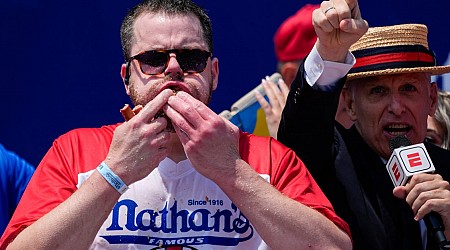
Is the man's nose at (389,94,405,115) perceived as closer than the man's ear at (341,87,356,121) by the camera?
Yes

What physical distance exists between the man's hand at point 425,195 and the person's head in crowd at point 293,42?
1.65 metres

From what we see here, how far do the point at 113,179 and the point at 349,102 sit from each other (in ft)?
3.89

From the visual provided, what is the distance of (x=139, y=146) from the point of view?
246 cm

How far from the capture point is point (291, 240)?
96.3 inches

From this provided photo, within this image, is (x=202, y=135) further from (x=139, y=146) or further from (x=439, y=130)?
(x=439, y=130)

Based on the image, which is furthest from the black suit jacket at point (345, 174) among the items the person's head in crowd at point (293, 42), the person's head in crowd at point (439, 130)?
the person's head in crowd at point (293, 42)

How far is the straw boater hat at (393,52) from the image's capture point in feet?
10.5

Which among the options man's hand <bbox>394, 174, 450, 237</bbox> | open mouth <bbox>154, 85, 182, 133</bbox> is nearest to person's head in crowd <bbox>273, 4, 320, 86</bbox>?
man's hand <bbox>394, 174, 450, 237</bbox>

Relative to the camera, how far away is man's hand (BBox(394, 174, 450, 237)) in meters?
2.68

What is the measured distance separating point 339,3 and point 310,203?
1.94ft

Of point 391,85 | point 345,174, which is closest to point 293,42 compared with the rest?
point 391,85

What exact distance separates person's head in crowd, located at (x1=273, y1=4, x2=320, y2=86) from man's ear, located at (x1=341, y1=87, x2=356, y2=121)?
963mm

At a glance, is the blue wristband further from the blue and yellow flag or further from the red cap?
the red cap

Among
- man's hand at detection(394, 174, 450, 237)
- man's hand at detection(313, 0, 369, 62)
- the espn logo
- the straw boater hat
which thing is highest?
man's hand at detection(313, 0, 369, 62)
